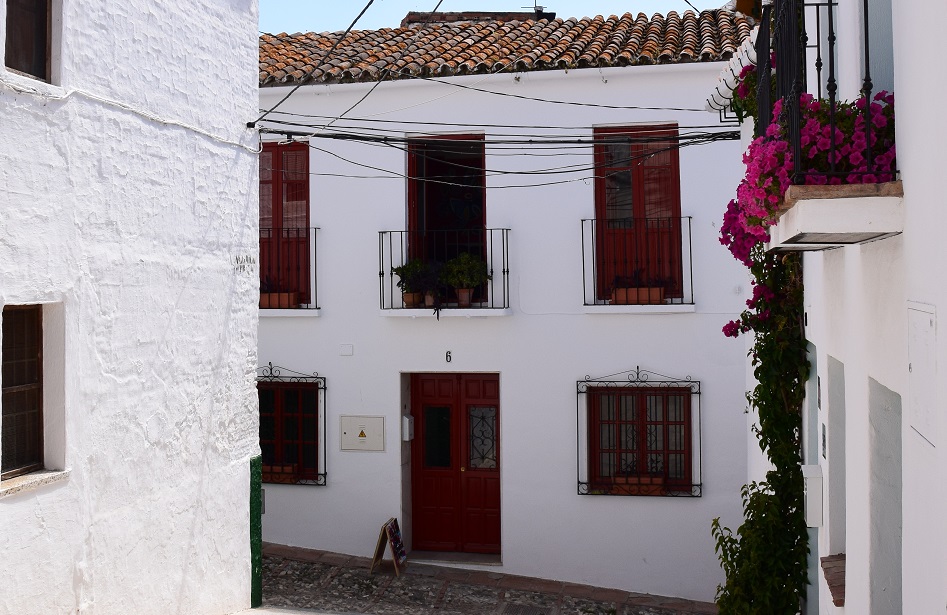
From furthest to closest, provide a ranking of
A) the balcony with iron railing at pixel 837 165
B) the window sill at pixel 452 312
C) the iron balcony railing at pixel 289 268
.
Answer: the iron balcony railing at pixel 289 268 → the window sill at pixel 452 312 → the balcony with iron railing at pixel 837 165

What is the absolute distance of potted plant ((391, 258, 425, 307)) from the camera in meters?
11.6

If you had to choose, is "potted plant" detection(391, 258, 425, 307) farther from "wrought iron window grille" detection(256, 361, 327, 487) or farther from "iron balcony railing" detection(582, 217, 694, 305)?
"iron balcony railing" detection(582, 217, 694, 305)

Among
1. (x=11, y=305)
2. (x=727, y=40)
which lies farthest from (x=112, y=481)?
(x=727, y=40)

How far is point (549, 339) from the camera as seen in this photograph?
11.5m

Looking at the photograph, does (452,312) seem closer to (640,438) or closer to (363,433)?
(363,433)

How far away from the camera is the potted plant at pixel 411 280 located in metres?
11.6

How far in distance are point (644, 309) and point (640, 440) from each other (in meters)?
1.51

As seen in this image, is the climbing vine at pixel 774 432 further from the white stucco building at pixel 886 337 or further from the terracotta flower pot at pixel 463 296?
the terracotta flower pot at pixel 463 296

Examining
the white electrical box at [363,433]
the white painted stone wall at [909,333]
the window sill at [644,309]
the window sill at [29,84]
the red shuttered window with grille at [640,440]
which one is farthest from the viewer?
the white electrical box at [363,433]

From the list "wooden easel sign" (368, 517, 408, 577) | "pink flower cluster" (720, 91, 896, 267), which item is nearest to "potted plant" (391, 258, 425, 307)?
"wooden easel sign" (368, 517, 408, 577)

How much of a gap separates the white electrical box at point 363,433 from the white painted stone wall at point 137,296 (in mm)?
3859

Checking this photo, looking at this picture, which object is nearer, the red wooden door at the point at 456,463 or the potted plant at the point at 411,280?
the potted plant at the point at 411,280

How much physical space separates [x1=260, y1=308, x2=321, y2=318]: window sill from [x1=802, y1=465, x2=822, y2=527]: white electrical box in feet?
23.9

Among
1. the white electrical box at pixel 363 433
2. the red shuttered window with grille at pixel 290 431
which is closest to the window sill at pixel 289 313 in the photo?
the red shuttered window with grille at pixel 290 431
